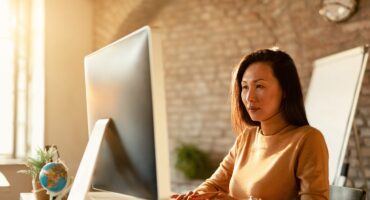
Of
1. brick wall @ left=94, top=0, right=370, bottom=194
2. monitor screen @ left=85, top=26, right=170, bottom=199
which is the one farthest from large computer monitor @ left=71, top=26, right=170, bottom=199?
brick wall @ left=94, top=0, right=370, bottom=194

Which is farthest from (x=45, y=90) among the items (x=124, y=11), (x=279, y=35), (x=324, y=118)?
(x=324, y=118)

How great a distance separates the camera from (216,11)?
492cm

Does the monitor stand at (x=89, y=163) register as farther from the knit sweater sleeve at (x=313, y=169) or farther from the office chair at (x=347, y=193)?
the office chair at (x=347, y=193)

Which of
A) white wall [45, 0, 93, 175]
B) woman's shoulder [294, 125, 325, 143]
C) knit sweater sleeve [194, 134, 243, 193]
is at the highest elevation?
white wall [45, 0, 93, 175]

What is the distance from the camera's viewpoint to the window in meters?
4.30

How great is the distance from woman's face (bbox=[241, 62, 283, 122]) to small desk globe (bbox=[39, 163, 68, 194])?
2.22 ft

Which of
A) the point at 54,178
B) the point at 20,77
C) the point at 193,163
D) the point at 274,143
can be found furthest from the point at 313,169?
the point at 20,77

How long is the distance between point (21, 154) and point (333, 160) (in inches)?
103

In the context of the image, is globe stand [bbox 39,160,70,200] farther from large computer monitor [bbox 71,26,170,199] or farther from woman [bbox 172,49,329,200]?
woman [bbox 172,49,329,200]

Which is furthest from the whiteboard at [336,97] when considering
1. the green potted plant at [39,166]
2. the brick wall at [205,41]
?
the green potted plant at [39,166]

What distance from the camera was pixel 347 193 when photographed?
1.86 metres

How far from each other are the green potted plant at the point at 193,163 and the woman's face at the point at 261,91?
317cm

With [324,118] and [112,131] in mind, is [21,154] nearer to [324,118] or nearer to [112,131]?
[324,118]

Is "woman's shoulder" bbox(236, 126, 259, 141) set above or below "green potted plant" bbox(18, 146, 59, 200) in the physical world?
above
